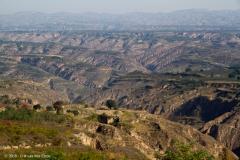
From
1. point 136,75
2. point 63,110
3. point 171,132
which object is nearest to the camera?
point 171,132

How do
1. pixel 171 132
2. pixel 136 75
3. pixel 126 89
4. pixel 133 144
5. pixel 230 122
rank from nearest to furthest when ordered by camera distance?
pixel 133 144 → pixel 171 132 → pixel 230 122 → pixel 126 89 → pixel 136 75

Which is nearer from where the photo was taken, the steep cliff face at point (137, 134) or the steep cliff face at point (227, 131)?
the steep cliff face at point (137, 134)

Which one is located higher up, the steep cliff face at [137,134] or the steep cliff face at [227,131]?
the steep cliff face at [137,134]

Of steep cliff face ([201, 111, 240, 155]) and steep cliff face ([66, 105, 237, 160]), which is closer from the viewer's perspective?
steep cliff face ([66, 105, 237, 160])

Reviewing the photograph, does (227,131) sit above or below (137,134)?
below

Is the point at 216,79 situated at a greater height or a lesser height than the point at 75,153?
lesser

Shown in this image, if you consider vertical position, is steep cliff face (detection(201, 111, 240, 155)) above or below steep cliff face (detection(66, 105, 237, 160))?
below

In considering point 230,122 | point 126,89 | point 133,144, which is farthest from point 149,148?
point 126,89

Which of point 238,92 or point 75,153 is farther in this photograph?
point 238,92

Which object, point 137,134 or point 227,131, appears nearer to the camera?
point 137,134

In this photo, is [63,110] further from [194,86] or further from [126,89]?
A: [126,89]

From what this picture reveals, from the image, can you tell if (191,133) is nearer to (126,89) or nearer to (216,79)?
(216,79)
